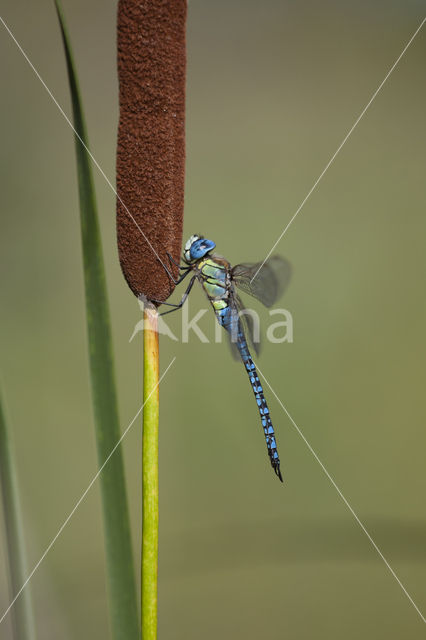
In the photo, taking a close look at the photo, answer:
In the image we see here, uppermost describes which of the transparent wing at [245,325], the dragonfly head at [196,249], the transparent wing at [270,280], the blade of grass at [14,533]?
the dragonfly head at [196,249]

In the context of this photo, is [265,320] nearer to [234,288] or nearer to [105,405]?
[234,288]

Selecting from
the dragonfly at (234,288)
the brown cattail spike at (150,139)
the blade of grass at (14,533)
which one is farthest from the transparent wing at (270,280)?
the blade of grass at (14,533)

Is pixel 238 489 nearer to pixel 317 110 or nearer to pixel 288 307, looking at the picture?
pixel 288 307

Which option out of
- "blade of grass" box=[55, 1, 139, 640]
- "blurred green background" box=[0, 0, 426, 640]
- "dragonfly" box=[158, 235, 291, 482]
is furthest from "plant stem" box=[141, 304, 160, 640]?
"blurred green background" box=[0, 0, 426, 640]

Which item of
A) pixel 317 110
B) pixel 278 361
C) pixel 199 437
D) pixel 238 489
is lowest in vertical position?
pixel 238 489

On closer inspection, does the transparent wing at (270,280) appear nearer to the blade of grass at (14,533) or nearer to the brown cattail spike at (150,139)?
the brown cattail spike at (150,139)

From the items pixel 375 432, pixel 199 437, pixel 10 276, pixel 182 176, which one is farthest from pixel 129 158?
pixel 375 432

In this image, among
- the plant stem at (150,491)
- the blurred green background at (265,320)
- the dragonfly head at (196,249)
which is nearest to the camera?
the plant stem at (150,491)

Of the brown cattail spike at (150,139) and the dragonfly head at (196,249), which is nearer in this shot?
the brown cattail spike at (150,139)
